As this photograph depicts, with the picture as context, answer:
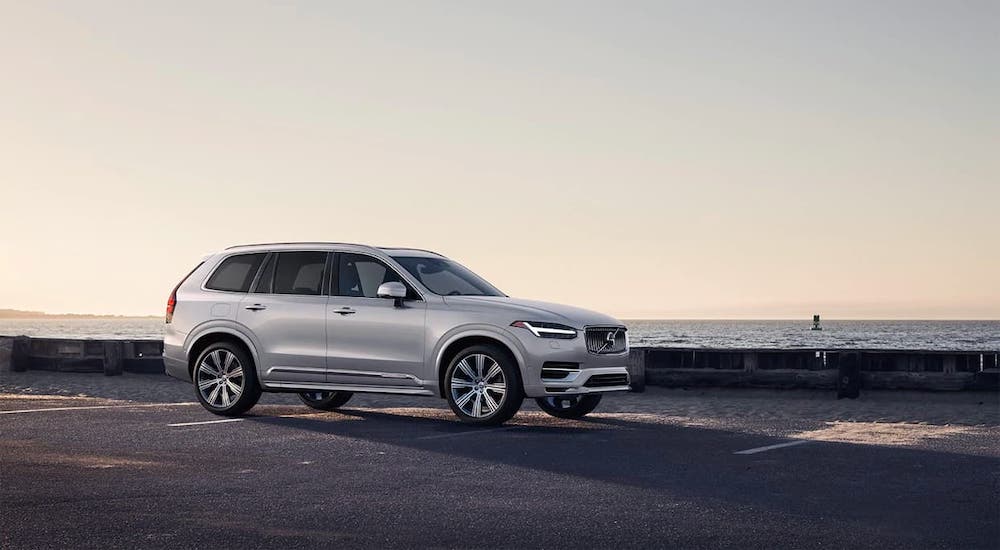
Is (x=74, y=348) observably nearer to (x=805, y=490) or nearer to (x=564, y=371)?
(x=564, y=371)

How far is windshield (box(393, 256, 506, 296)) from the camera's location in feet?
41.2

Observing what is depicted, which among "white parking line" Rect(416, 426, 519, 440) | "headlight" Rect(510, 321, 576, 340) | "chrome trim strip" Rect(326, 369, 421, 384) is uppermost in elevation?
"headlight" Rect(510, 321, 576, 340)

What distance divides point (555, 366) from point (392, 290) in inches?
77.6

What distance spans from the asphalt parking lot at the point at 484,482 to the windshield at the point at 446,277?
153cm

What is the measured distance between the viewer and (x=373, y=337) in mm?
12234

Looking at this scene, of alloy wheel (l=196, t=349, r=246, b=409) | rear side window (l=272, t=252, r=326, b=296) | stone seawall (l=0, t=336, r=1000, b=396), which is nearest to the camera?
rear side window (l=272, t=252, r=326, b=296)

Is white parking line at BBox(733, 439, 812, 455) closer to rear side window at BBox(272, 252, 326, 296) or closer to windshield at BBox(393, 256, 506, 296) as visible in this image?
windshield at BBox(393, 256, 506, 296)

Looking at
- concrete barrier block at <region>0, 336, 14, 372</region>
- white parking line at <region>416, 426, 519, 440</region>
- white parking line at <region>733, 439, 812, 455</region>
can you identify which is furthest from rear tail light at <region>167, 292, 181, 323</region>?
concrete barrier block at <region>0, 336, 14, 372</region>

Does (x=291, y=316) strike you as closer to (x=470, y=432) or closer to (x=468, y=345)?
(x=468, y=345)

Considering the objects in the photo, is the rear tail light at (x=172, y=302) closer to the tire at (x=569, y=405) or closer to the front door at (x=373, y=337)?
the front door at (x=373, y=337)

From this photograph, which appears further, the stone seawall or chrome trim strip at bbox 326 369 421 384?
the stone seawall

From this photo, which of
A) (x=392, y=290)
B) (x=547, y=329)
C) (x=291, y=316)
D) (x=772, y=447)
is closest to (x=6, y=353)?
(x=291, y=316)

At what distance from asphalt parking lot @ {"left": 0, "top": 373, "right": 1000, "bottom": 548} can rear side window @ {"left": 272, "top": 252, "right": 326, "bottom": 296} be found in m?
1.52

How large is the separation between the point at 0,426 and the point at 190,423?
198cm
